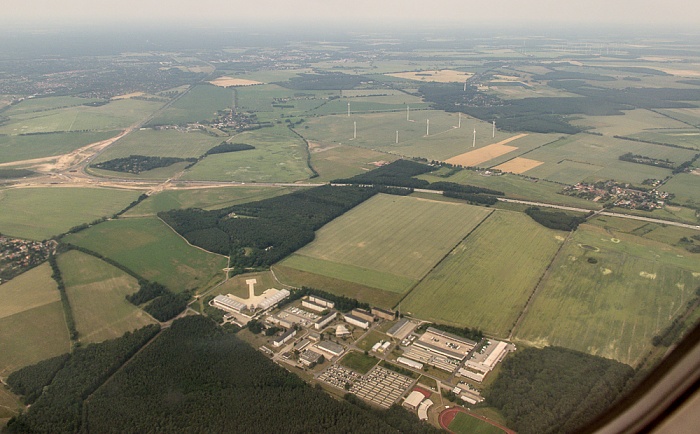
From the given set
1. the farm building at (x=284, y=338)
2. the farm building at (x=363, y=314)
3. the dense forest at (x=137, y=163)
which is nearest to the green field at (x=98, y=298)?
the farm building at (x=284, y=338)

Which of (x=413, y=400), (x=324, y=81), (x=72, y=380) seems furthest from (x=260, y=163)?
(x=324, y=81)

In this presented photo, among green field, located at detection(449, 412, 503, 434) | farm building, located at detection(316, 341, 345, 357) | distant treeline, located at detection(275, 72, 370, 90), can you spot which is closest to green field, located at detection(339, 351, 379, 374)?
farm building, located at detection(316, 341, 345, 357)

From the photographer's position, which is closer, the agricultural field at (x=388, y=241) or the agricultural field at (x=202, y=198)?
the agricultural field at (x=388, y=241)

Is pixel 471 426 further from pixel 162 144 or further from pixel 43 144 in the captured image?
pixel 43 144

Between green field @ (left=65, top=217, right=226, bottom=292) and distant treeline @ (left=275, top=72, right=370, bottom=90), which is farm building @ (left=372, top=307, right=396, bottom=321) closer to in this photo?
green field @ (left=65, top=217, right=226, bottom=292)

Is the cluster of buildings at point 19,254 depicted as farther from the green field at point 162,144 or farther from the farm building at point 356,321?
the green field at point 162,144

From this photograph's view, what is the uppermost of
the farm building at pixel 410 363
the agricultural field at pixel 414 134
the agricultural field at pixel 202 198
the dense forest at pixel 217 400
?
the dense forest at pixel 217 400

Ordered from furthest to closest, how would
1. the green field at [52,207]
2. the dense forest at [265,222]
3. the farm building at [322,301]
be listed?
the green field at [52,207] → the dense forest at [265,222] → the farm building at [322,301]
